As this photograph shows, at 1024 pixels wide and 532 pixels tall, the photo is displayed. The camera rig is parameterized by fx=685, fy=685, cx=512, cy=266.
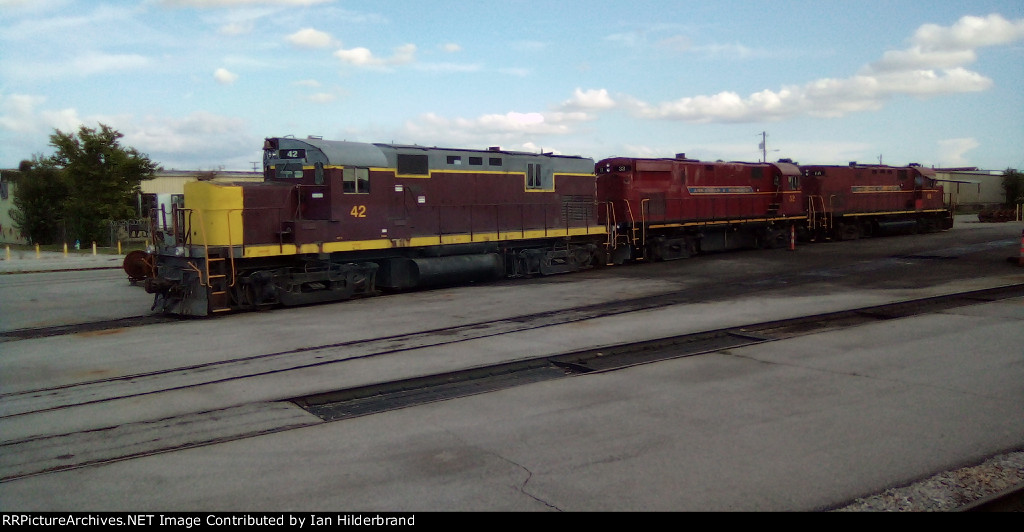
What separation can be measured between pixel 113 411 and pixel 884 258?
22725 millimetres

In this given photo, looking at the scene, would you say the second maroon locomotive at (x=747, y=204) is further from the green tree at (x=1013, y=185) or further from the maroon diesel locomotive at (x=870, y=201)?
the green tree at (x=1013, y=185)

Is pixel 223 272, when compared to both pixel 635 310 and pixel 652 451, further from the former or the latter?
pixel 652 451

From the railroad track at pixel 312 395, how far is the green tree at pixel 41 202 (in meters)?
45.5

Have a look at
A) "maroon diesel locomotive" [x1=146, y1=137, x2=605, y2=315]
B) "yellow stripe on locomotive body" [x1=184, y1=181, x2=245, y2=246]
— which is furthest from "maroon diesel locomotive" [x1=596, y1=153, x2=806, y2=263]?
"yellow stripe on locomotive body" [x1=184, y1=181, x2=245, y2=246]

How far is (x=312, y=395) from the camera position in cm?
808

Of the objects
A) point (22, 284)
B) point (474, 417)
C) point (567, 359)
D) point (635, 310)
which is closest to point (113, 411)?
point (474, 417)

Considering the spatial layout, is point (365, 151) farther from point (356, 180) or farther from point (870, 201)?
point (870, 201)

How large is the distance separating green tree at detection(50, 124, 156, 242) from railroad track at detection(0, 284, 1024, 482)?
38.0 metres

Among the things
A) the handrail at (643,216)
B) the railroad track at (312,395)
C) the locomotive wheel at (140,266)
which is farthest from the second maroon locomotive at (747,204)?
the locomotive wheel at (140,266)

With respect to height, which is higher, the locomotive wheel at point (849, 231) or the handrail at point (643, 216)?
the handrail at point (643, 216)

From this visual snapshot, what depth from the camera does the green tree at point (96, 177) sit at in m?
41.5

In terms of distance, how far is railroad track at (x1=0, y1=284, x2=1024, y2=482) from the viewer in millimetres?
6551

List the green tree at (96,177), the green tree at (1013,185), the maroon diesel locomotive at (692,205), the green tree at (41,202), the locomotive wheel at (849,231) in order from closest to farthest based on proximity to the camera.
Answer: the maroon diesel locomotive at (692,205)
the locomotive wheel at (849,231)
the green tree at (96,177)
the green tree at (41,202)
the green tree at (1013,185)
